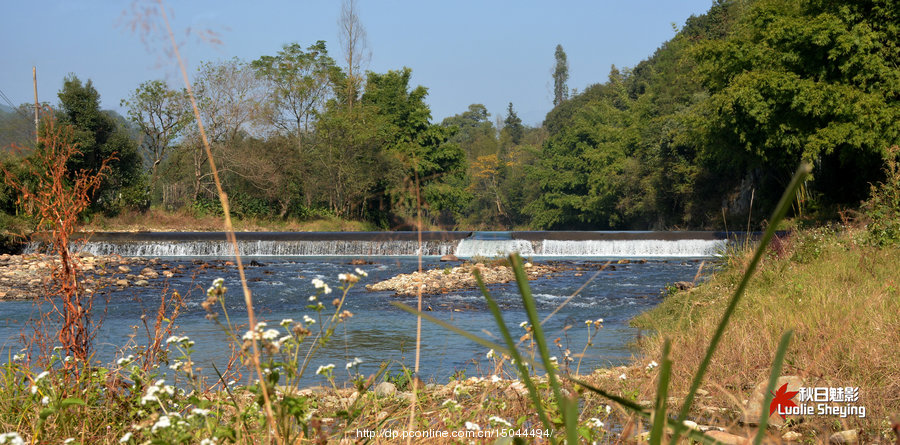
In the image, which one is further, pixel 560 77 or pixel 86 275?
pixel 560 77

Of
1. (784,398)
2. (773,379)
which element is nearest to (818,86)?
(784,398)

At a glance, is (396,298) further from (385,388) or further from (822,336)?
(822,336)

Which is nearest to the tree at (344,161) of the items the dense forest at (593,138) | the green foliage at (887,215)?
the dense forest at (593,138)

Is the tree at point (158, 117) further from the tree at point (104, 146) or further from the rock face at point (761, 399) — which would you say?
the rock face at point (761, 399)

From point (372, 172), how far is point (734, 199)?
606 inches

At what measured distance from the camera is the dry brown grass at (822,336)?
3.62 metres

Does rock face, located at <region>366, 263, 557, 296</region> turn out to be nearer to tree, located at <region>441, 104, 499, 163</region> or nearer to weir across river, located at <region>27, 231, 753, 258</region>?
weir across river, located at <region>27, 231, 753, 258</region>

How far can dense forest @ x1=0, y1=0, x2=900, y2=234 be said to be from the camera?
1823cm

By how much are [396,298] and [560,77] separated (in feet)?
260

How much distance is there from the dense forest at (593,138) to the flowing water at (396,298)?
6.15 feet

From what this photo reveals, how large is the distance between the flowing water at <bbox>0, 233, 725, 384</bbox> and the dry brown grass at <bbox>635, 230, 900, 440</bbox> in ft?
2.23

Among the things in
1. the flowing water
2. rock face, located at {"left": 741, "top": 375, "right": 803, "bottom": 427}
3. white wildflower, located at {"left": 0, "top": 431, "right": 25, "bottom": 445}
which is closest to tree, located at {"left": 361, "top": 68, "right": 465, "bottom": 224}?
the flowing water

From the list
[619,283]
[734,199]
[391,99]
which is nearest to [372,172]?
[391,99]

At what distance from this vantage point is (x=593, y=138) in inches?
1897
